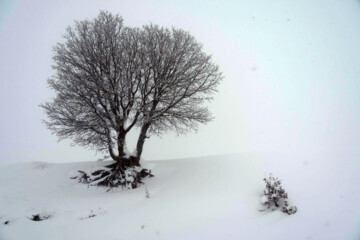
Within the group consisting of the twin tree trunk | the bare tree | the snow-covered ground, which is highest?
the bare tree

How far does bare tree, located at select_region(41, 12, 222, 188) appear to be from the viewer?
424 inches

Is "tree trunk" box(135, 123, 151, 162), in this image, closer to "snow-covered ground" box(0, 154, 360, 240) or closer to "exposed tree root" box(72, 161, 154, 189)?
"exposed tree root" box(72, 161, 154, 189)

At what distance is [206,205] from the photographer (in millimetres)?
7238

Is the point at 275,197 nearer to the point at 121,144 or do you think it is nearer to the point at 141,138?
the point at 141,138

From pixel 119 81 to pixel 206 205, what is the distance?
751 cm

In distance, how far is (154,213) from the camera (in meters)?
7.13

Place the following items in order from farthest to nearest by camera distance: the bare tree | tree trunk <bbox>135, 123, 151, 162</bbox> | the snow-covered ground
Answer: tree trunk <bbox>135, 123, 151, 162</bbox>
the bare tree
the snow-covered ground

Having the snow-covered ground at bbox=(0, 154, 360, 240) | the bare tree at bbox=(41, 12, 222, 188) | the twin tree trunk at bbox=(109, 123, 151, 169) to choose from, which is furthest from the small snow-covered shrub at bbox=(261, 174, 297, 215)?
the twin tree trunk at bbox=(109, 123, 151, 169)

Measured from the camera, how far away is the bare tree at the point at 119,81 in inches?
424

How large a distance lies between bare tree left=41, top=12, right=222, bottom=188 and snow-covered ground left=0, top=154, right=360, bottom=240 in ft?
9.60

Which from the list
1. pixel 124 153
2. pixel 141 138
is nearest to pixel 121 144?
pixel 124 153

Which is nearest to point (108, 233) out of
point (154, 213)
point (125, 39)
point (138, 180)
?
point (154, 213)

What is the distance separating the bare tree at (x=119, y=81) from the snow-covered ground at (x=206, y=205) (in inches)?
115

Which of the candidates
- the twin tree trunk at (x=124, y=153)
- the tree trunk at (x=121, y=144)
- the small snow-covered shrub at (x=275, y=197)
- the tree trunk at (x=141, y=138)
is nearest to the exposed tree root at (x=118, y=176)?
the twin tree trunk at (x=124, y=153)
